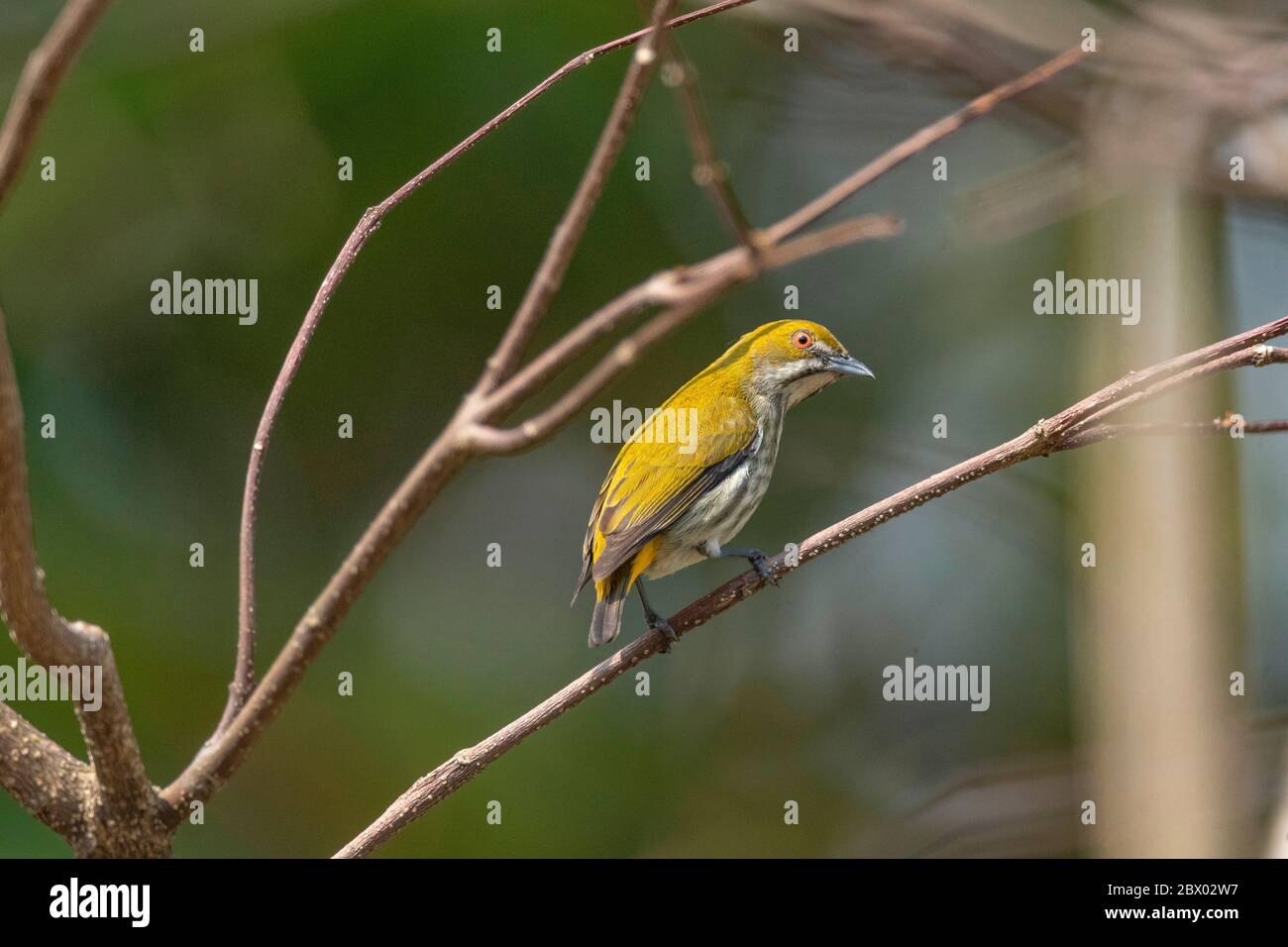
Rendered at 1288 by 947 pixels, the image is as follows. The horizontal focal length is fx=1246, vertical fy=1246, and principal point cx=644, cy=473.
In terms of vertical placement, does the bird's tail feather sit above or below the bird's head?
below

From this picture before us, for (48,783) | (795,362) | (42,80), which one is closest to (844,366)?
(795,362)

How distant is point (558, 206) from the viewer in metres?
8.27

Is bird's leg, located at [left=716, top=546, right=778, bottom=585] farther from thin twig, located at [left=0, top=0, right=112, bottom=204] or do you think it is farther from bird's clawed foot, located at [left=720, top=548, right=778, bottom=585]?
thin twig, located at [left=0, top=0, right=112, bottom=204]

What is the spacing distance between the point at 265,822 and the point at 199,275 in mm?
3442

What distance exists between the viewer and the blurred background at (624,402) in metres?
6.32

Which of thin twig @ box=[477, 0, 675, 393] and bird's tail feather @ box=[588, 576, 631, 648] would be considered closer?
thin twig @ box=[477, 0, 675, 393]

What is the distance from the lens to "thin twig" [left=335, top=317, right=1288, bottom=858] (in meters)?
2.48

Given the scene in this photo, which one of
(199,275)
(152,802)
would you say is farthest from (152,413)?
(152,802)

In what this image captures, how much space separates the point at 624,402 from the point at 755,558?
381cm

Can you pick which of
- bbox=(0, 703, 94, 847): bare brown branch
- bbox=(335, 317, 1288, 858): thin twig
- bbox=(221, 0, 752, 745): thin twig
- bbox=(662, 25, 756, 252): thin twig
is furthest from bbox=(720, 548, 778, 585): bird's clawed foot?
bbox=(662, 25, 756, 252): thin twig

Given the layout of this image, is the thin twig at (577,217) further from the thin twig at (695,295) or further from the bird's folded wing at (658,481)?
the bird's folded wing at (658,481)

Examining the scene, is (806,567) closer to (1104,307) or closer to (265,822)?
(1104,307)

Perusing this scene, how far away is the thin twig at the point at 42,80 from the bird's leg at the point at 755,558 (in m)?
2.52

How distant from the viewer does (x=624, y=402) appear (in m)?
8.03
